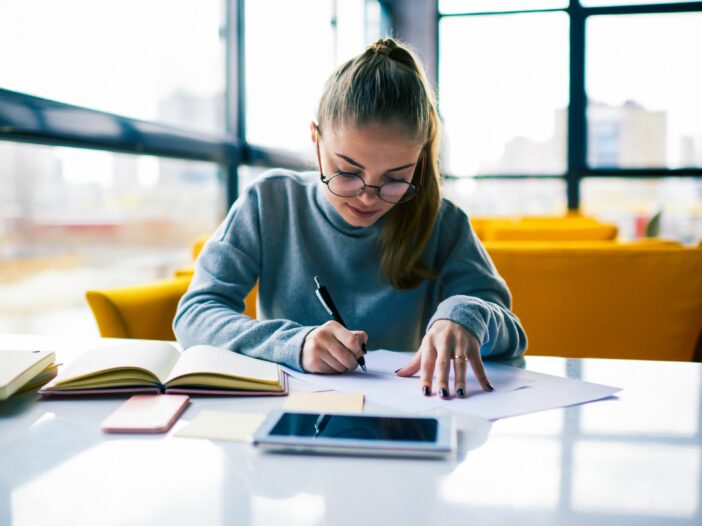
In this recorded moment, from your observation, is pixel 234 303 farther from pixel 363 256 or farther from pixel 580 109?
pixel 580 109

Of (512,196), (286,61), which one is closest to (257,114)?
(286,61)

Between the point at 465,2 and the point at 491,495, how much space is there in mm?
6591

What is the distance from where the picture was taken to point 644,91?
6.15 metres

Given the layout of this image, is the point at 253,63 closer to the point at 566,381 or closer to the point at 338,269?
the point at 338,269

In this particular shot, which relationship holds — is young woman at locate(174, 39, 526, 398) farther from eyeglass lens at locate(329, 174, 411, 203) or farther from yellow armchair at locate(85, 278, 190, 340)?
yellow armchair at locate(85, 278, 190, 340)

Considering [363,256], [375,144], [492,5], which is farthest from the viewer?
[492,5]

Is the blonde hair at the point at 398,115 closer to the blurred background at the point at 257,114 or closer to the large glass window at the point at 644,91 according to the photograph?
the blurred background at the point at 257,114

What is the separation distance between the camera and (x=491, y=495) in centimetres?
52

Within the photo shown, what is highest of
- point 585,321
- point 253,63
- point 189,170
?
point 253,63

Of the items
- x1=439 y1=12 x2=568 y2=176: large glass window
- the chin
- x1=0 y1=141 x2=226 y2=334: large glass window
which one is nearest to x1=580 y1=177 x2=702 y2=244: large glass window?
x1=439 y1=12 x2=568 y2=176: large glass window

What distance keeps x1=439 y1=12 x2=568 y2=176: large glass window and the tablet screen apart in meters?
5.72

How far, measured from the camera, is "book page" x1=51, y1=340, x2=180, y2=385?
80cm

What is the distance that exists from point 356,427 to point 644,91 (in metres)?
6.41

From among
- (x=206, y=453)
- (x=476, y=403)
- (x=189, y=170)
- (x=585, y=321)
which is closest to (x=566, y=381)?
(x=476, y=403)
